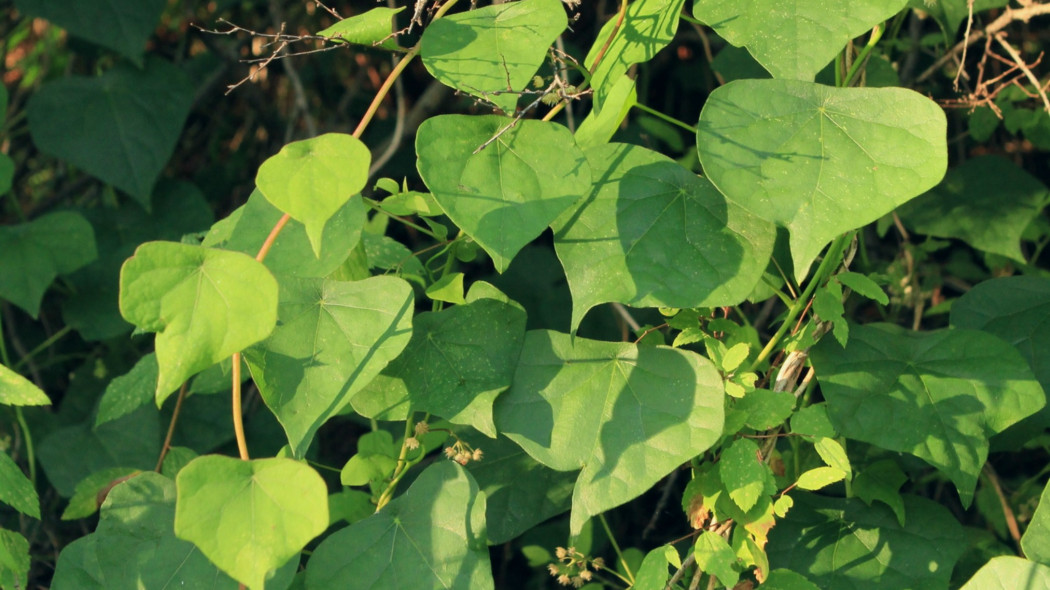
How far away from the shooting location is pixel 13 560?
42.5 inches

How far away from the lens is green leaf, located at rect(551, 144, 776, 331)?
3.02ft

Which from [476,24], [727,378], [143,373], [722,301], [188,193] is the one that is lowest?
[188,193]

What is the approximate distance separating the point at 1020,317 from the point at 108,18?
195 centimetres

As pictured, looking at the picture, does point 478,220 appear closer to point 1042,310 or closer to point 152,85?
point 1042,310

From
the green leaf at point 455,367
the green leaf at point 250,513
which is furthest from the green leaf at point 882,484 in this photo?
the green leaf at point 250,513

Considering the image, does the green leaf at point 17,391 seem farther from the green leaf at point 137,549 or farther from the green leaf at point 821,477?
the green leaf at point 821,477

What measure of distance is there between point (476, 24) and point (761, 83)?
0.99ft

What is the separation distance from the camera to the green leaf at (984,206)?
1.69 m

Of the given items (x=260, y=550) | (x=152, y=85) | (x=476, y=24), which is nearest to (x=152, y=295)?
(x=260, y=550)

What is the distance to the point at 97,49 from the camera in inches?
96.4

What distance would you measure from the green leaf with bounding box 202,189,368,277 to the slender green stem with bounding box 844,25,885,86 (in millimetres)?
587

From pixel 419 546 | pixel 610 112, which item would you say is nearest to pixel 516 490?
pixel 419 546

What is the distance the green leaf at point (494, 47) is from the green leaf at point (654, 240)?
0.15 m

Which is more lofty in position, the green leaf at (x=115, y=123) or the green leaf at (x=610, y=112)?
the green leaf at (x=610, y=112)
